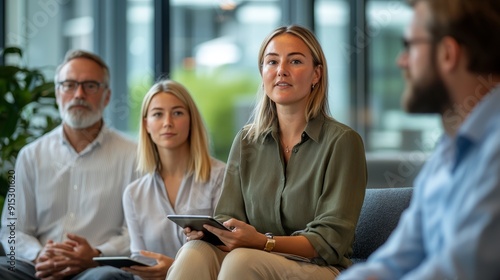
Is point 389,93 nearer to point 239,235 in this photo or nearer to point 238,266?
point 239,235

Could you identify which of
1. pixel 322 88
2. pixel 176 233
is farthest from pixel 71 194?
pixel 322 88

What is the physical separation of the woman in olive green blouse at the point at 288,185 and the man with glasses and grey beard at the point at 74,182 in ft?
2.65

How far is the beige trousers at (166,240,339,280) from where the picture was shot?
2754 mm

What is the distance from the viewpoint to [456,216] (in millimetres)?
1583

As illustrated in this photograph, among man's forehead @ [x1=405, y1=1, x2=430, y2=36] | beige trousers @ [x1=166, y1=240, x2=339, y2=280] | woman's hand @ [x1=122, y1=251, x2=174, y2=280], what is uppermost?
man's forehead @ [x1=405, y1=1, x2=430, y2=36]

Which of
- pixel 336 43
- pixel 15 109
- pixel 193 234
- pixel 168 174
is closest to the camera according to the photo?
pixel 193 234

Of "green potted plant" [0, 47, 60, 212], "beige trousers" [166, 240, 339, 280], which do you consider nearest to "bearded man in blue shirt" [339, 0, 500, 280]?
"beige trousers" [166, 240, 339, 280]

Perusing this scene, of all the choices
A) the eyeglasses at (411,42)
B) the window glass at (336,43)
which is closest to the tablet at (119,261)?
the eyeglasses at (411,42)

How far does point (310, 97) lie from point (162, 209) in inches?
33.1

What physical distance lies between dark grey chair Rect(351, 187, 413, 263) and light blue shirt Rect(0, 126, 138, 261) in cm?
107

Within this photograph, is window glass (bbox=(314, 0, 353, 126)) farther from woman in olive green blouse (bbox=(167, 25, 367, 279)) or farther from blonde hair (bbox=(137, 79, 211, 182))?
woman in olive green blouse (bbox=(167, 25, 367, 279))

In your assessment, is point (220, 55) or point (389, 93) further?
point (389, 93)

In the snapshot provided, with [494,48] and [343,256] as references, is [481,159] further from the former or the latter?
[343,256]

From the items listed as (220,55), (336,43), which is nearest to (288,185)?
(220,55)
